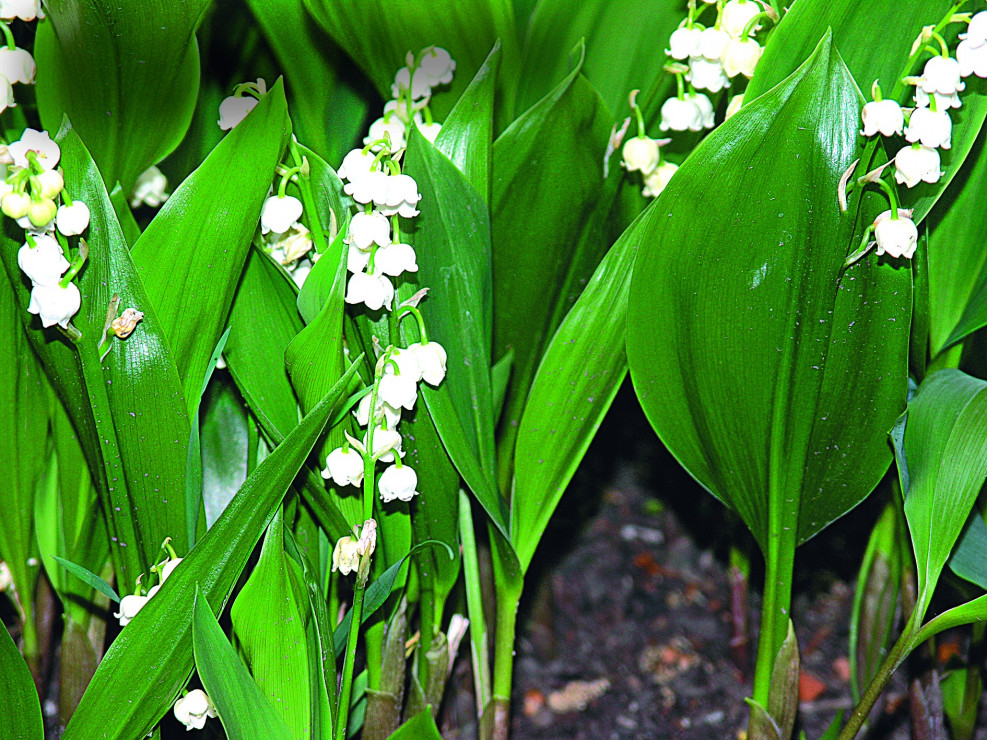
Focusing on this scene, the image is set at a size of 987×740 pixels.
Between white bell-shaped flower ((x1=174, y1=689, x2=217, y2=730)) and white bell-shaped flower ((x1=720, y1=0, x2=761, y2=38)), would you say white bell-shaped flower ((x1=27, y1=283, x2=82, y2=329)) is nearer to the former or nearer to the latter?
white bell-shaped flower ((x1=174, y1=689, x2=217, y2=730))

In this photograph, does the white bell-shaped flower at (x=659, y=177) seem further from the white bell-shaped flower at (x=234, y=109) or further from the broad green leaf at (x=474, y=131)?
the white bell-shaped flower at (x=234, y=109)

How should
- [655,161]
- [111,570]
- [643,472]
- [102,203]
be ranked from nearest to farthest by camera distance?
1. [102,203]
2. [655,161]
3. [111,570]
4. [643,472]

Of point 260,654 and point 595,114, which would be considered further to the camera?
point 595,114

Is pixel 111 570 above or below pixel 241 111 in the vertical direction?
below

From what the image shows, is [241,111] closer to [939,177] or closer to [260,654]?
[260,654]

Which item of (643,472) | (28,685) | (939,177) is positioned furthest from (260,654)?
(643,472)

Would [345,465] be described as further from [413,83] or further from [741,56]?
[741,56]
